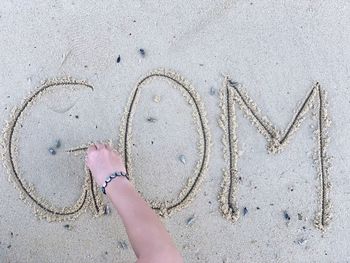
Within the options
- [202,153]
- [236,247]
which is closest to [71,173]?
[202,153]

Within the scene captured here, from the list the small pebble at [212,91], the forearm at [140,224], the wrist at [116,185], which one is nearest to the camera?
the forearm at [140,224]

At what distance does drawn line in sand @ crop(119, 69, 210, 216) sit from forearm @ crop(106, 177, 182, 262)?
0.11m

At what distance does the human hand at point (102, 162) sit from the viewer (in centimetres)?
200

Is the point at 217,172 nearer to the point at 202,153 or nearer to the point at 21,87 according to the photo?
the point at 202,153

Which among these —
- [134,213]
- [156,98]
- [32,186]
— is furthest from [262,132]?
[32,186]

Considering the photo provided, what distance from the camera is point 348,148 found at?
209 cm

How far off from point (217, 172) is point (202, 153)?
87 mm

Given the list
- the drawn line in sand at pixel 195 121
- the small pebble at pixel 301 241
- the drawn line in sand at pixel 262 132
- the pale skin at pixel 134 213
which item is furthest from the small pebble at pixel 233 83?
the small pebble at pixel 301 241

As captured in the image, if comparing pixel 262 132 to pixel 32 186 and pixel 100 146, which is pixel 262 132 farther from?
pixel 32 186

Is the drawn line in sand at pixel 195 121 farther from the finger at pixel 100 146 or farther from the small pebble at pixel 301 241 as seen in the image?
the small pebble at pixel 301 241

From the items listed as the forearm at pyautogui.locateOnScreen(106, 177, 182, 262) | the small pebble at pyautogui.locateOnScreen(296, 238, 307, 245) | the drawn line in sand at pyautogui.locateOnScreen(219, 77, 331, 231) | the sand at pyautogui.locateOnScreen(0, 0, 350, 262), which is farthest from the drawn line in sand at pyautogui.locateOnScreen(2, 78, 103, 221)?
the small pebble at pyautogui.locateOnScreen(296, 238, 307, 245)

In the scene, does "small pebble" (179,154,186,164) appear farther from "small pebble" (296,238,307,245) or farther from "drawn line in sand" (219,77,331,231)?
"small pebble" (296,238,307,245)

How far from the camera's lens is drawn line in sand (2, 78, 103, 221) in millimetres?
2068

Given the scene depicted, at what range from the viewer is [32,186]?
6.79ft
